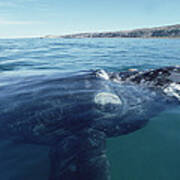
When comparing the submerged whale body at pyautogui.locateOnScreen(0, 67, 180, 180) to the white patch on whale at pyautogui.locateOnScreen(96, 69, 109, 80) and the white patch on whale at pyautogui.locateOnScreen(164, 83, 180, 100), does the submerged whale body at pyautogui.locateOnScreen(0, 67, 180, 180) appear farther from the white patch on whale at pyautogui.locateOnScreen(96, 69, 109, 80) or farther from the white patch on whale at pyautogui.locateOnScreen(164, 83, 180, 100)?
the white patch on whale at pyautogui.locateOnScreen(96, 69, 109, 80)

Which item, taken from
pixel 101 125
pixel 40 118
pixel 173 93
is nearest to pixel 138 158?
pixel 101 125

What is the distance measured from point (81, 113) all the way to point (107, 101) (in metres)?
0.93

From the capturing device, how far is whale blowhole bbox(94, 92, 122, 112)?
431 cm

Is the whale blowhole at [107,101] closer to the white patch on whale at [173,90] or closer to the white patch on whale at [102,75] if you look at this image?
the white patch on whale at [173,90]

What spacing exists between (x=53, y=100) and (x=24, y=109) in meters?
0.83

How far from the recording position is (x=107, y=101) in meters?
4.55

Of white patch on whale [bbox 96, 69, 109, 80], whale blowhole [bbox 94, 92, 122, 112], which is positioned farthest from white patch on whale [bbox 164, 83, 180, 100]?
white patch on whale [bbox 96, 69, 109, 80]

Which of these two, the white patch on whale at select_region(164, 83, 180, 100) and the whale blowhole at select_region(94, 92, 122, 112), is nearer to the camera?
the whale blowhole at select_region(94, 92, 122, 112)

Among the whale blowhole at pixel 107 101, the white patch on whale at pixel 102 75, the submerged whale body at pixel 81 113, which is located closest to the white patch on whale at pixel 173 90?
the submerged whale body at pixel 81 113

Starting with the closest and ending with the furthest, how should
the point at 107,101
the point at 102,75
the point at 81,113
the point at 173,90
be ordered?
the point at 81,113, the point at 107,101, the point at 173,90, the point at 102,75

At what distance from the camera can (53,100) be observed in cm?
461

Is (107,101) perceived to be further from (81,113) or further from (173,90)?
(173,90)

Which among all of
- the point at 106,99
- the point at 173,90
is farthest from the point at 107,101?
the point at 173,90

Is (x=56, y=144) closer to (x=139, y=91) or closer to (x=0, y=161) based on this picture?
(x=0, y=161)
